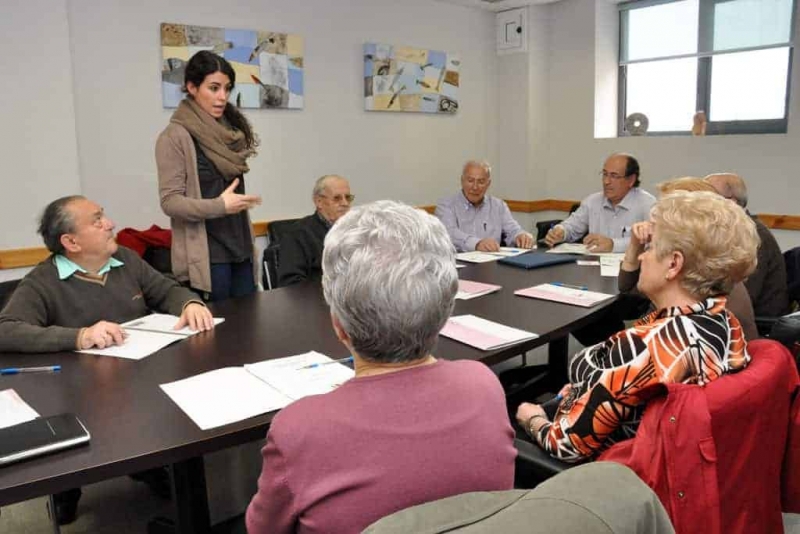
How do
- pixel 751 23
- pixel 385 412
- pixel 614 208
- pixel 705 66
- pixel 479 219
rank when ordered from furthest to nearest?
1. pixel 705 66
2. pixel 751 23
3. pixel 479 219
4. pixel 614 208
5. pixel 385 412

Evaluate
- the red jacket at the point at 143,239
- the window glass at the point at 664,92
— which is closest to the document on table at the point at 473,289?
the red jacket at the point at 143,239

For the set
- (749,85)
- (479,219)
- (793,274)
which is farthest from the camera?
(749,85)

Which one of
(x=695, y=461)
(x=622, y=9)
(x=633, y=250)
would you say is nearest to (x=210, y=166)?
→ (x=633, y=250)

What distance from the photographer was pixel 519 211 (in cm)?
588

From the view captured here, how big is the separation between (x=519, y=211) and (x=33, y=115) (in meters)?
3.85

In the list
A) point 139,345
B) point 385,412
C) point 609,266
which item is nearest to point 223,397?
point 139,345

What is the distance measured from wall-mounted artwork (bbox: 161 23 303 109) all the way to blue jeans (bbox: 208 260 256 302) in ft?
5.00

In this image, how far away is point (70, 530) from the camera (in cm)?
231

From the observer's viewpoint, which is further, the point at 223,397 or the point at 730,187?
the point at 730,187

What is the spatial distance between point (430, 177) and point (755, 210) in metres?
2.42

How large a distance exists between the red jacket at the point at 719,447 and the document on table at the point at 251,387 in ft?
2.30

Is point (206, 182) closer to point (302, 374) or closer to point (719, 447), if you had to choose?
point (302, 374)

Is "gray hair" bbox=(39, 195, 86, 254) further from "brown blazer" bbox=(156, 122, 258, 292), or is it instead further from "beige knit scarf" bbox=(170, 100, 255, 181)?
"beige knit scarf" bbox=(170, 100, 255, 181)

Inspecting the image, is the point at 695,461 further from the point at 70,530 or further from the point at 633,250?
the point at 70,530
